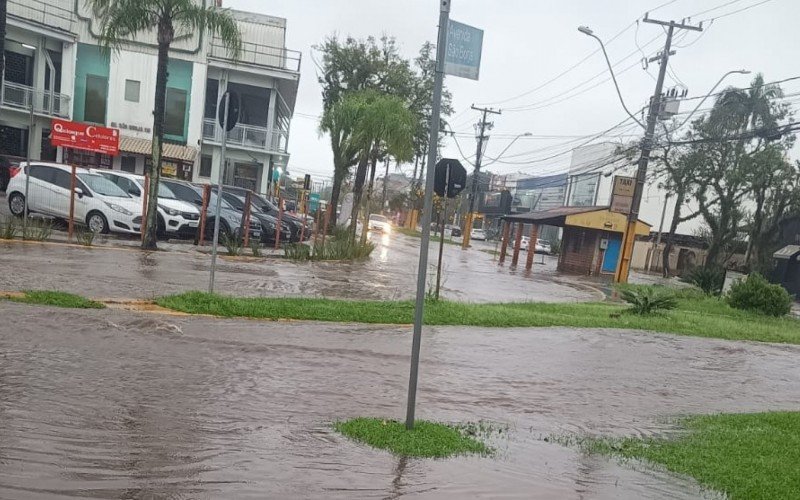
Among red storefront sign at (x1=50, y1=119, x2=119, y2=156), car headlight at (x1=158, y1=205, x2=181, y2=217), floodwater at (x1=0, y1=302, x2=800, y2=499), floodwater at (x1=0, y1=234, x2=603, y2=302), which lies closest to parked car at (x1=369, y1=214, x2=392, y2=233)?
red storefront sign at (x1=50, y1=119, x2=119, y2=156)

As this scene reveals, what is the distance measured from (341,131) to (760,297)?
14.8m

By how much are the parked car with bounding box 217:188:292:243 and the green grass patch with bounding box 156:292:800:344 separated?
30.2 feet

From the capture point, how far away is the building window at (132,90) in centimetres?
3170

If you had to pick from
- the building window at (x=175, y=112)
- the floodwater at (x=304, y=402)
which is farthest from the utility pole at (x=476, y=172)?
the floodwater at (x=304, y=402)

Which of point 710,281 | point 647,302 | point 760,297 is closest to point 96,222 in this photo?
point 647,302

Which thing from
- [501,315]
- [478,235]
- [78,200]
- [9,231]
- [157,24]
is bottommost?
[478,235]

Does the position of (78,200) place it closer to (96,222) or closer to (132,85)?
(96,222)

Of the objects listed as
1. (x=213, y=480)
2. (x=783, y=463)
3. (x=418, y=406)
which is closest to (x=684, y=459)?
(x=783, y=463)

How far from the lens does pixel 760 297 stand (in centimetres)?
1766

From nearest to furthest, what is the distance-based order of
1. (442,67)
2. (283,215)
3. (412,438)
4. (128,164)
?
(442,67)
(412,438)
(283,215)
(128,164)

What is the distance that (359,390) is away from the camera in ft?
21.6

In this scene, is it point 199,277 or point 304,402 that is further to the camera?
point 199,277

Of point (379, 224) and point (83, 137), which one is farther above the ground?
point (83, 137)

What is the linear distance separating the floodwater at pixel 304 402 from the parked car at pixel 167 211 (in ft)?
33.3
